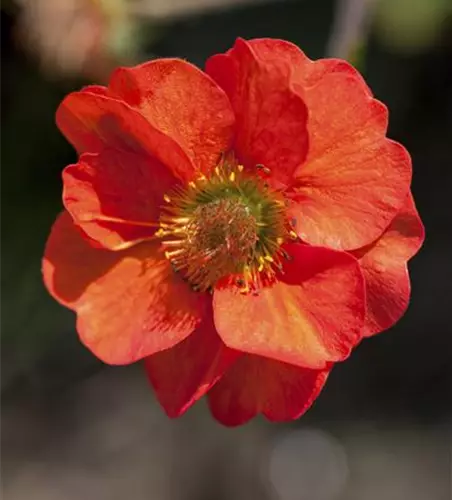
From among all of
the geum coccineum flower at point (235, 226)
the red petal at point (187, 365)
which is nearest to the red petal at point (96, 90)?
the geum coccineum flower at point (235, 226)

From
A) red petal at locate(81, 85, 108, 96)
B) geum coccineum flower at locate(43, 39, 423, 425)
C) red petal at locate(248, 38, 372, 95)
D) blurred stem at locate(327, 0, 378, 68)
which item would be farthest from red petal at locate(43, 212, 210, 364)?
blurred stem at locate(327, 0, 378, 68)

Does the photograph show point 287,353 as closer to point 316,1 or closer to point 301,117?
point 301,117

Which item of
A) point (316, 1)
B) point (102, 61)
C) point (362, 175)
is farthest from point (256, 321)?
point (316, 1)

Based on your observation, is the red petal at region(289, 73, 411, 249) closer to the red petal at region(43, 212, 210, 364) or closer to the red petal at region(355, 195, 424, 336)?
the red petal at region(355, 195, 424, 336)

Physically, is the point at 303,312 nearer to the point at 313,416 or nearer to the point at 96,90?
the point at 96,90

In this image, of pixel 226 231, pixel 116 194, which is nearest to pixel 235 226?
pixel 226 231
